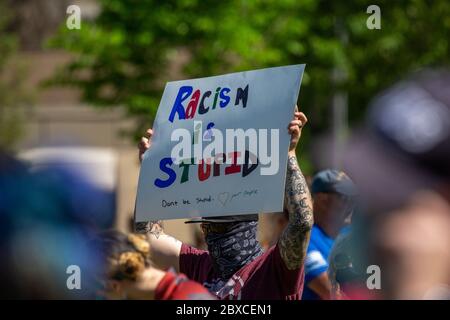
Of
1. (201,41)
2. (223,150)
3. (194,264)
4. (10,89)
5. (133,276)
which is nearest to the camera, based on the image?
(133,276)

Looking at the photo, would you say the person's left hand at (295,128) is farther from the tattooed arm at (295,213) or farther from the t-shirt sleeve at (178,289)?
the t-shirt sleeve at (178,289)

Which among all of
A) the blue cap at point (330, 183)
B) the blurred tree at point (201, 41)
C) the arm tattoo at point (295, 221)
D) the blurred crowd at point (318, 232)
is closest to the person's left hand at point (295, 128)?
the arm tattoo at point (295, 221)

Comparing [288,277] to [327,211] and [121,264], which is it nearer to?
[121,264]

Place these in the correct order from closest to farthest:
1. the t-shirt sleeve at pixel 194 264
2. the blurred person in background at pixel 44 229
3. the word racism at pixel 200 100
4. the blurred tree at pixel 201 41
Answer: the blurred person in background at pixel 44 229 < the word racism at pixel 200 100 < the t-shirt sleeve at pixel 194 264 < the blurred tree at pixel 201 41

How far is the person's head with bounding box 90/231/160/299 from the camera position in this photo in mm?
3314

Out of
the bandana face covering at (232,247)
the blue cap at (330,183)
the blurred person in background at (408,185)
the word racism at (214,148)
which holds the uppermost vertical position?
the blue cap at (330,183)

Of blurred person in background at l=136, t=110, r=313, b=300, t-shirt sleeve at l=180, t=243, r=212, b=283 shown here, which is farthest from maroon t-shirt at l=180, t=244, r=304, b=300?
t-shirt sleeve at l=180, t=243, r=212, b=283

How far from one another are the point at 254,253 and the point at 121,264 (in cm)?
66

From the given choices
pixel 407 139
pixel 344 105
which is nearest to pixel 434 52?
pixel 344 105

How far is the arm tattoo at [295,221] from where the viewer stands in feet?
11.8

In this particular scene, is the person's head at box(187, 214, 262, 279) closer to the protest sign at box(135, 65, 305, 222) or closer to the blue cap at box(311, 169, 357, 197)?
the protest sign at box(135, 65, 305, 222)

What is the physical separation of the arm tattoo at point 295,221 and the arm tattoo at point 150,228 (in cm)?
62

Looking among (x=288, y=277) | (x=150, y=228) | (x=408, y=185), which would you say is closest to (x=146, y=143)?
(x=150, y=228)

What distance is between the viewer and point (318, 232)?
5.58 meters
